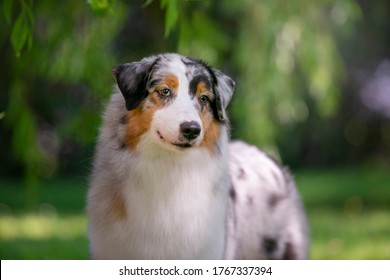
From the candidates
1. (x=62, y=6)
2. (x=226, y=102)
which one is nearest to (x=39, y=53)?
(x=62, y=6)

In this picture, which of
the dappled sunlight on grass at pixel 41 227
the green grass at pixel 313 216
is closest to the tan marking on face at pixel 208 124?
the green grass at pixel 313 216

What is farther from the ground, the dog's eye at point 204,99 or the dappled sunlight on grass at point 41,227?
the dog's eye at point 204,99

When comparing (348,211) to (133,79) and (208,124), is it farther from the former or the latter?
(133,79)

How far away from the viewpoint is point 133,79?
347 cm

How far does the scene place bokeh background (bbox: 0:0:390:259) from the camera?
4.96m

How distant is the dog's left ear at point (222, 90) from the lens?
360 centimetres

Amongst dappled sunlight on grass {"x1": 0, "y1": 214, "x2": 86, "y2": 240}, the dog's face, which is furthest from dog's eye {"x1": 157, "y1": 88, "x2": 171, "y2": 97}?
dappled sunlight on grass {"x1": 0, "y1": 214, "x2": 86, "y2": 240}

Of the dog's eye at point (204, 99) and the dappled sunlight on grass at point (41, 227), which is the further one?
the dappled sunlight on grass at point (41, 227)

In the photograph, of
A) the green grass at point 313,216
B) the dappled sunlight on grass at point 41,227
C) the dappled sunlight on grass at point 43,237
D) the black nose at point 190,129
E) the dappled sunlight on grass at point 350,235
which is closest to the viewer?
the black nose at point 190,129

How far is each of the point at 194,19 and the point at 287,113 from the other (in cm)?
285

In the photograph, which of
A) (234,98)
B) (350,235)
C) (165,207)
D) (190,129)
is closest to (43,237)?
(234,98)

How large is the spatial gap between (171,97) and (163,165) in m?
0.41

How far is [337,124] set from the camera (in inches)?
526

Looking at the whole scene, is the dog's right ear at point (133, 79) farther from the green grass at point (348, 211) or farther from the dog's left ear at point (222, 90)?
the green grass at point (348, 211)
